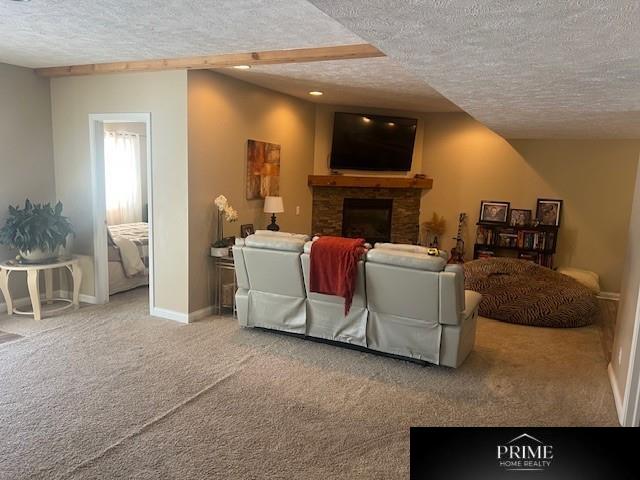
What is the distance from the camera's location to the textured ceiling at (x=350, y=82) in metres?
4.22

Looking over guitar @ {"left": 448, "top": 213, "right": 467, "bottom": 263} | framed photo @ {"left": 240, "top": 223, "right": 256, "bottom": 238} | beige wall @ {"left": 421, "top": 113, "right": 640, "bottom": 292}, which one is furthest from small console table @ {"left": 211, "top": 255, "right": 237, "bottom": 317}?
beige wall @ {"left": 421, "top": 113, "right": 640, "bottom": 292}

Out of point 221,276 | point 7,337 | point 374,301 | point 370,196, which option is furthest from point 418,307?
point 370,196

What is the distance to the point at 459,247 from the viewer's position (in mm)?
7336

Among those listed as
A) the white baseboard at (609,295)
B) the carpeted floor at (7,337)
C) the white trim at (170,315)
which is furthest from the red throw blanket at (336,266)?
the white baseboard at (609,295)

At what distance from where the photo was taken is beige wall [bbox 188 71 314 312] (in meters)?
4.62

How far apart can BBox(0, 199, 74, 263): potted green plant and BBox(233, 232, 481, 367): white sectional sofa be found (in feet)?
6.52

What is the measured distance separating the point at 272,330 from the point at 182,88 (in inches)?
96.3

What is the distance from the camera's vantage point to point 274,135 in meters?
5.91

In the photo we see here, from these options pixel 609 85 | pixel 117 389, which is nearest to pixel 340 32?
Answer: pixel 609 85

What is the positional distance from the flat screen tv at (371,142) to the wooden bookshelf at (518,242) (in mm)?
1637

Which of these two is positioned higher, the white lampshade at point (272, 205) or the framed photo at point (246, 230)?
the white lampshade at point (272, 205)

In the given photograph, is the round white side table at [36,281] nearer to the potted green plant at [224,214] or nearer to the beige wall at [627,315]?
the potted green plant at [224,214]

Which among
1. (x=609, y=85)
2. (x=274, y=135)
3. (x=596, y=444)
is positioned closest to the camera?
(x=596, y=444)

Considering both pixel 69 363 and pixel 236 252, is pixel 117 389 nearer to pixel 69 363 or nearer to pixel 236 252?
pixel 69 363
